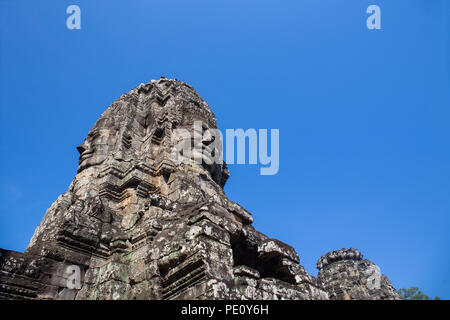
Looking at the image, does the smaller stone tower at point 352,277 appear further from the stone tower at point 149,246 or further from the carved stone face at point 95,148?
the carved stone face at point 95,148

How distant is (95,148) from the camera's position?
9086 mm

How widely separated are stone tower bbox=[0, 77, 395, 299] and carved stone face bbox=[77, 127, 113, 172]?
0.13 ft

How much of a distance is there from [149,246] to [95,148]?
4.70 metres

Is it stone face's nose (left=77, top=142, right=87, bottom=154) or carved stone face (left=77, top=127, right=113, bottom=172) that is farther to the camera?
stone face's nose (left=77, top=142, right=87, bottom=154)

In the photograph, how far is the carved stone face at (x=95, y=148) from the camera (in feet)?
28.9

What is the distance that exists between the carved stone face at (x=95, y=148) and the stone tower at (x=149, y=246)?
0.13 ft

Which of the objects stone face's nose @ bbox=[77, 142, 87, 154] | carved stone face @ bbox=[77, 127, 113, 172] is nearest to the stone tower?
carved stone face @ bbox=[77, 127, 113, 172]

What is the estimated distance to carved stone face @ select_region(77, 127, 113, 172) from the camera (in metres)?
8.80

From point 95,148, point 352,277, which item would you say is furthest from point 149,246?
point 352,277

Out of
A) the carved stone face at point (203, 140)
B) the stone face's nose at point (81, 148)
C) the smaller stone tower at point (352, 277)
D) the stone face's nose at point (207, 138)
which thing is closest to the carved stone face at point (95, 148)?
the stone face's nose at point (81, 148)

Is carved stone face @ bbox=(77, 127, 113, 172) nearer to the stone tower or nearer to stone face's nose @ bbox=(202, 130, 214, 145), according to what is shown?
the stone tower
